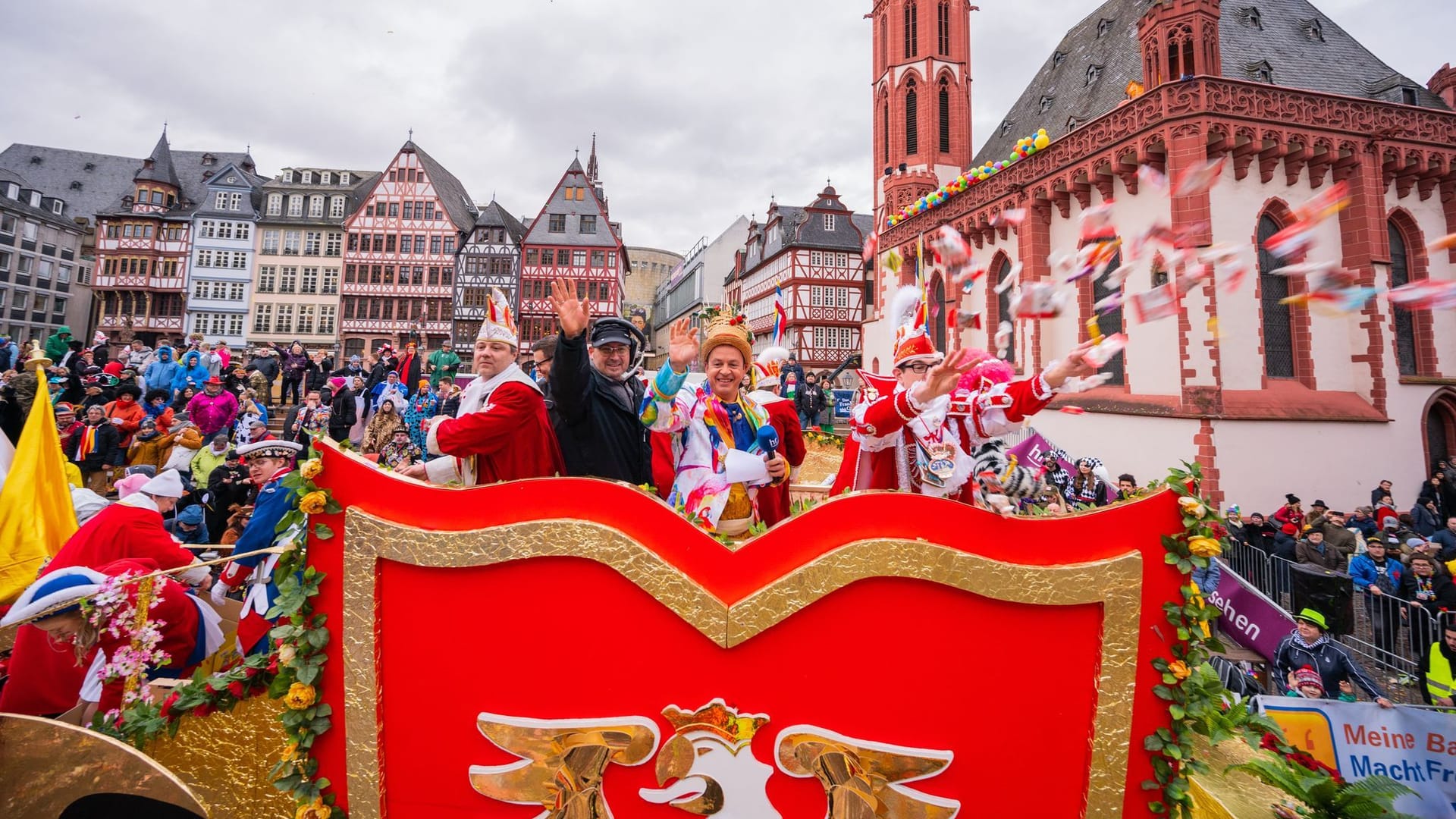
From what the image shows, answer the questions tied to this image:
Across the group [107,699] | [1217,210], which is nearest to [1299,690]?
[107,699]

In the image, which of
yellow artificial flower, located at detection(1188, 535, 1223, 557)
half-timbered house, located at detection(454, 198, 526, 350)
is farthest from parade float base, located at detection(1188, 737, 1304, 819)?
half-timbered house, located at detection(454, 198, 526, 350)

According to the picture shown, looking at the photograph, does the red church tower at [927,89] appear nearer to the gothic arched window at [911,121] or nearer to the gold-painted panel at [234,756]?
the gothic arched window at [911,121]

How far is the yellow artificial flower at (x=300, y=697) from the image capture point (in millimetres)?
1889

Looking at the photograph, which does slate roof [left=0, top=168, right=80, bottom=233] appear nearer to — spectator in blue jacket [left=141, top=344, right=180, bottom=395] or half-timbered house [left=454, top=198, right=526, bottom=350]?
half-timbered house [left=454, top=198, right=526, bottom=350]

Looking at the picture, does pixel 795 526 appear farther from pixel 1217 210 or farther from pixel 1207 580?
pixel 1217 210

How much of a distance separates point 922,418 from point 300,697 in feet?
8.40

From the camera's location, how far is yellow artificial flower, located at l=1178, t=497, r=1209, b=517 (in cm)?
177

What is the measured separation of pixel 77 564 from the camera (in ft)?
9.93

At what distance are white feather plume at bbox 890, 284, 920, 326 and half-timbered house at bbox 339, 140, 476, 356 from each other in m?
36.5

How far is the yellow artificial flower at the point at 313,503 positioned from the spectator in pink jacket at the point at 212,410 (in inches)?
357

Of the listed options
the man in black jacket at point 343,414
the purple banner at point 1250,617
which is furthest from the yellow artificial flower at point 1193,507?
the man in black jacket at point 343,414

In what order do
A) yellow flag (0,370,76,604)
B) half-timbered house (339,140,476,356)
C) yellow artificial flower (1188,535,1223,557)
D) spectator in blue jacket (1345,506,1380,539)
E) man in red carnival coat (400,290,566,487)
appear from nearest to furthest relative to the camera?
1. yellow artificial flower (1188,535,1223,557)
2. man in red carnival coat (400,290,566,487)
3. yellow flag (0,370,76,604)
4. spectator in blue jacket (1345,506,1380,539)
5. half-timbered house (339,140,476,356)

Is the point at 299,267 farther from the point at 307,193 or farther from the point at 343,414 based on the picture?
the point at 343,414

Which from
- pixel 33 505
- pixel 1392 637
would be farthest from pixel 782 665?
pixel 1392 637
